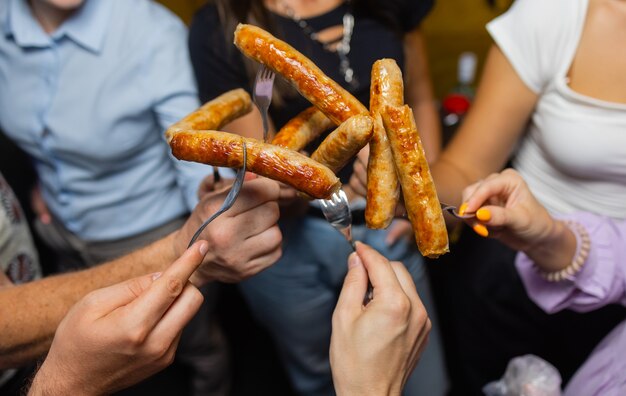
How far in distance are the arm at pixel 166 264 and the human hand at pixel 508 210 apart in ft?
1.19

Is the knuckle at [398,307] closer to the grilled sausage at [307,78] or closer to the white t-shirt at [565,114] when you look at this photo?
the grilled sausage at [307,78]

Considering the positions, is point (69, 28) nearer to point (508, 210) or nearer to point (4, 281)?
point (4, 281)

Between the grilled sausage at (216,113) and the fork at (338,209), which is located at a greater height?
the grilled sausage at (216,113)

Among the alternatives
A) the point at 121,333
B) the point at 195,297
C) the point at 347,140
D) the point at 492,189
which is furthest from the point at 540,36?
the point at 121,333

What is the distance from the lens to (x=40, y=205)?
4.89ft

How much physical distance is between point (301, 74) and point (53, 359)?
580 millimetres

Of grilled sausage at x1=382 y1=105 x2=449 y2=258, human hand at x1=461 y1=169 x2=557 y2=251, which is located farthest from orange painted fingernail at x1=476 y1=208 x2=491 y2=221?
grilled sausage at x1=382 y1=105 x2=449 y2=258

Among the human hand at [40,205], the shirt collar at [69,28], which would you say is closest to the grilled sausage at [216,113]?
the shirt collar at [69,28]

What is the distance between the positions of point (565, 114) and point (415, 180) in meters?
0.48

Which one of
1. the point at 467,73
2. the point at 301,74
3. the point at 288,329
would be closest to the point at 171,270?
the point at 301,74

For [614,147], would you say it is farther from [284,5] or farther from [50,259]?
[50,259]

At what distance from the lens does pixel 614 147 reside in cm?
96

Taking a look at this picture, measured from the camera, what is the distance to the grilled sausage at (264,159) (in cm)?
70

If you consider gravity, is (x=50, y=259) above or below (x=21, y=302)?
below
